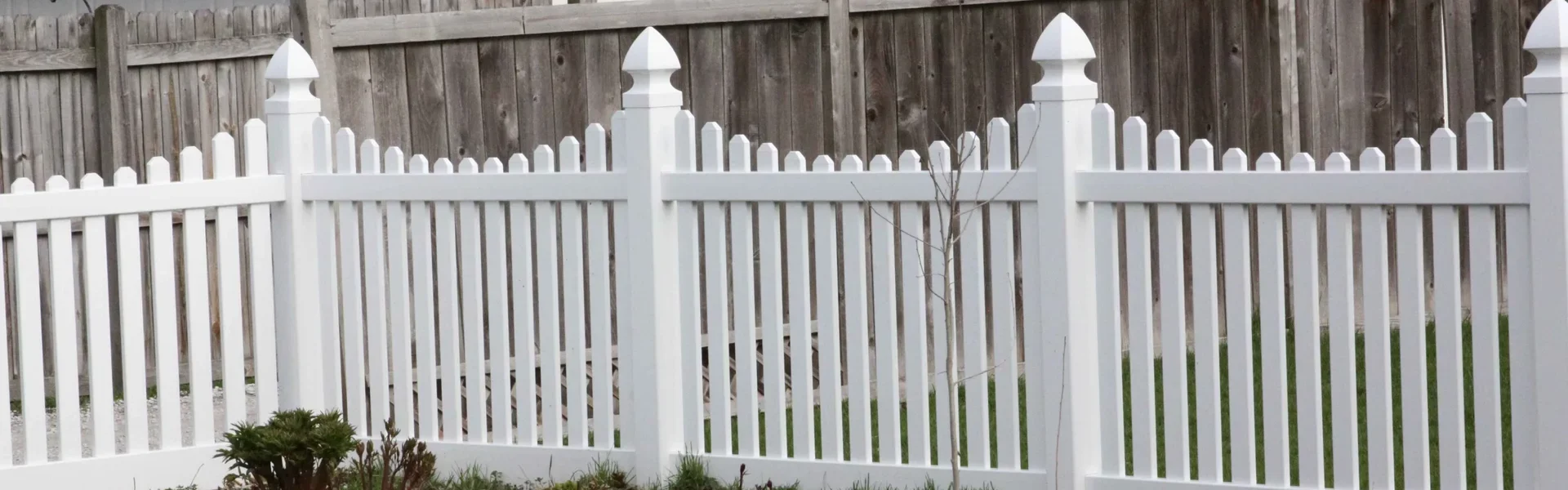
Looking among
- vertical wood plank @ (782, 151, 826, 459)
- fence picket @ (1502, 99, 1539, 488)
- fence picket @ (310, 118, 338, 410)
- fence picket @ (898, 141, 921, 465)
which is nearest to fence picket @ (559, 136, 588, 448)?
vertical wood plank @ (782, 151, 826, 459)

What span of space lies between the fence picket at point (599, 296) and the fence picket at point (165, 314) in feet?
4.30

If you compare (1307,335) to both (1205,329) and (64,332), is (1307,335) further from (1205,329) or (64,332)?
(64,332)

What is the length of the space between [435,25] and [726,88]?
116cm

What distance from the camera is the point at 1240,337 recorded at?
176 inches

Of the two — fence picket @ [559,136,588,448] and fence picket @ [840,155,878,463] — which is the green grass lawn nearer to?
fence picket @ [840,155,878,463]

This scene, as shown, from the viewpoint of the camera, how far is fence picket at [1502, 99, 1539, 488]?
4023 millimetres

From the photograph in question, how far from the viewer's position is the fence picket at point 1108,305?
4.50 m

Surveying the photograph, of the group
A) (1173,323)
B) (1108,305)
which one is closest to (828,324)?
(1108,305)

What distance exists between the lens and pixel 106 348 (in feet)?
17.1

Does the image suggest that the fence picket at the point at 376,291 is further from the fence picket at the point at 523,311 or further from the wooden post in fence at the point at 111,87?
the wooden post in fence at the point at 111,87

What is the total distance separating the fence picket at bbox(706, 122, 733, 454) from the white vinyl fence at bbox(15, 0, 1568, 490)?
0.01 m

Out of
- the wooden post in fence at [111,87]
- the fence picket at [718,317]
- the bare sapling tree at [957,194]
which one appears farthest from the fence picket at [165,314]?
the bare sapling tree at [957,194]

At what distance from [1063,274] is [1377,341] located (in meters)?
0.79

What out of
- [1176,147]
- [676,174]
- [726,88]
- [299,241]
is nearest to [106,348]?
[299,241]
